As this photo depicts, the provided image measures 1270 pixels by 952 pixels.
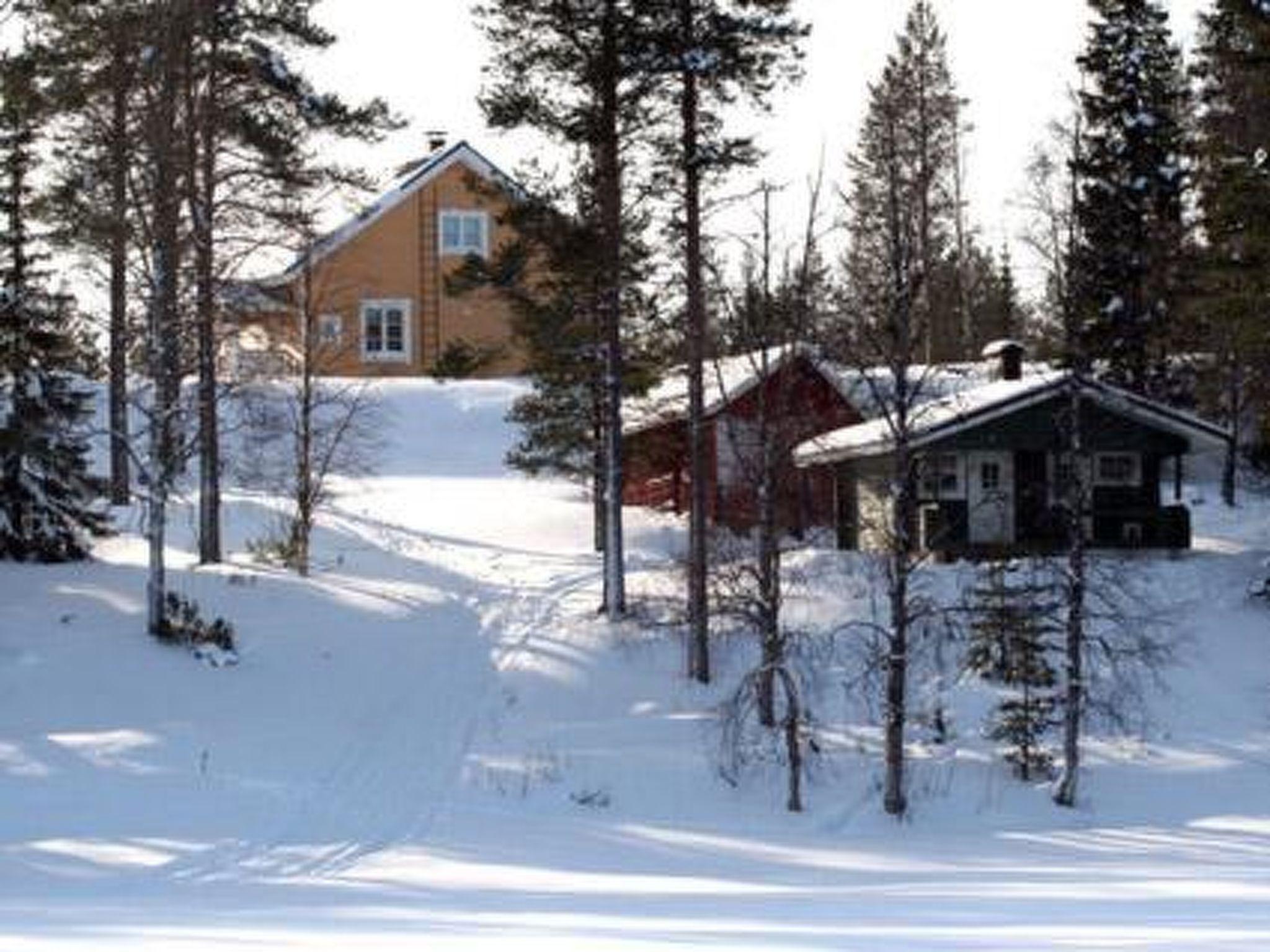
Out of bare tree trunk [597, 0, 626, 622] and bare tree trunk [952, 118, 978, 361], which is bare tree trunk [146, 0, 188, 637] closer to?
bare tree trunk [597, 0, 626, 622]

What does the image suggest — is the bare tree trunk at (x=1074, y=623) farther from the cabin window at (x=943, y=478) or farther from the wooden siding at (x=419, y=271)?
the wooden siding at (x=419, y=271)

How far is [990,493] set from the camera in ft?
110

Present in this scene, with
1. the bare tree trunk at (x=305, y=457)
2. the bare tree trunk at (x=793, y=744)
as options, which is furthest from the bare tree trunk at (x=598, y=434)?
the bare tree trunk at (x=793, y=744)

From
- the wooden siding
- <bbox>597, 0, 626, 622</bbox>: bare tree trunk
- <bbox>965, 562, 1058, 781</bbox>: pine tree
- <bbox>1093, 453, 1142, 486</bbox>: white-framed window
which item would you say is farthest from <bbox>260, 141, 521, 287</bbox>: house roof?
<bbox>965, 562, 1058, 781</bbox>: pine tree

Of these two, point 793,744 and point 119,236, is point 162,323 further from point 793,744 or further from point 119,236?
point 793,744

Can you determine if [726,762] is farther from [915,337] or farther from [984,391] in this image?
[984,391]

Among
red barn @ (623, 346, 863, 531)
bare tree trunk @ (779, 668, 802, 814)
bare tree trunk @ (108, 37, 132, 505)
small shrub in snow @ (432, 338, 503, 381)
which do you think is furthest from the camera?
red barn @ (623, 346, 863, 531)

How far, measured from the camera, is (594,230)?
2698cm

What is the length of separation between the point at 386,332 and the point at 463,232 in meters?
4.16

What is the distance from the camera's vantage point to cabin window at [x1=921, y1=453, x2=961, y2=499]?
113 ft

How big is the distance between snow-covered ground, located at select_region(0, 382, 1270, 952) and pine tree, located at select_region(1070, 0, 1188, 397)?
7.19 m

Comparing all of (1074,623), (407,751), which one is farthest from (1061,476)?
(407,751)

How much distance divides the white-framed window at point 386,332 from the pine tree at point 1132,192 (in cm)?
2301

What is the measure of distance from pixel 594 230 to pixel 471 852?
41.0 ft
